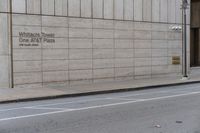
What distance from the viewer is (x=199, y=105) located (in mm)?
13719

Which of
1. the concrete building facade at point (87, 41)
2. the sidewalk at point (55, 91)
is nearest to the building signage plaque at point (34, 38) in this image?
the concrete building facade at point (87, 41)

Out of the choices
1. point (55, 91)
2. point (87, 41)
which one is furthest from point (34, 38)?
point (87, 41)

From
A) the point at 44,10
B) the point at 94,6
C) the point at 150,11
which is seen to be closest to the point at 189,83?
the point at 150,11

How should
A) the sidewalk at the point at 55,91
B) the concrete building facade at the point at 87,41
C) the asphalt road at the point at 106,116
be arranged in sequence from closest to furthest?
the asphalt road at the point at 106,116
the sidewalk at the point at 55,91
the concrete building facade at the point at 87,41

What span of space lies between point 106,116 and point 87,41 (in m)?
11.2

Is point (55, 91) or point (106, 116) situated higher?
point (55, 91)

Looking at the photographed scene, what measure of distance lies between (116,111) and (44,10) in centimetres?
952

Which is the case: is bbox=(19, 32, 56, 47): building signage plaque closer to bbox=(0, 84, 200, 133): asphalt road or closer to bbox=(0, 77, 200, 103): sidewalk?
bbox=(0, 77, 200, 103): sidewalk

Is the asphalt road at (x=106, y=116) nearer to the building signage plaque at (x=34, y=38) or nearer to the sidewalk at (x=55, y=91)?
the sidewalk at (x=55, y=91)

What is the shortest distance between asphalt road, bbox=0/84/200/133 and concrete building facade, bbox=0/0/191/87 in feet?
15.5

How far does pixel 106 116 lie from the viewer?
1145cm

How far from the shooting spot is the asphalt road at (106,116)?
31.4 ft

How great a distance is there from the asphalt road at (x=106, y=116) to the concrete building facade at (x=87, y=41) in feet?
15.5

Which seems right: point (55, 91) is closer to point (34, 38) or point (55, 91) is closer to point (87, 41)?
point (34, 38)
